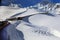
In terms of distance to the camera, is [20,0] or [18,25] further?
[20,0]

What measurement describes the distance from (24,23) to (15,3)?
46 cm

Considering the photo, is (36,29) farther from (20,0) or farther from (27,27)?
(20,0)

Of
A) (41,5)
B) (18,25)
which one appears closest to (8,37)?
(18,25)

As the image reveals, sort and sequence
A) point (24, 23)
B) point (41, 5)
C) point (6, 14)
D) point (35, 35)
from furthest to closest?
1. point (41, 5)
2. point (6, 14)
3. point (24, 23)
4. point (35, 35)

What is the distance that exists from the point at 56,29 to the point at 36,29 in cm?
9

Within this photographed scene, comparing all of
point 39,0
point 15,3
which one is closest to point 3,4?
point 15,3

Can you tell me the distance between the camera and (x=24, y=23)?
2.21ft

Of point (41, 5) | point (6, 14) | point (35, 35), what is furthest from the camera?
point (41, 5)

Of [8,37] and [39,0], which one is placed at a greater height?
[39,0]

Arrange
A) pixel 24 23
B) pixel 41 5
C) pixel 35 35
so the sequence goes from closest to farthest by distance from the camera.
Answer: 1. pixel 35 35
2. pixel 24 23
3. pixel 41 5

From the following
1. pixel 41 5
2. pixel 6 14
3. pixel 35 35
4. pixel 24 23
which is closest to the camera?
pixel 35 35

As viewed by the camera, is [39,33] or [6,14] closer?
[39,33]

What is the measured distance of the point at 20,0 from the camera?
110 cm

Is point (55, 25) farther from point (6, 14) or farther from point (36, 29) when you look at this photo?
point (6, 14)
